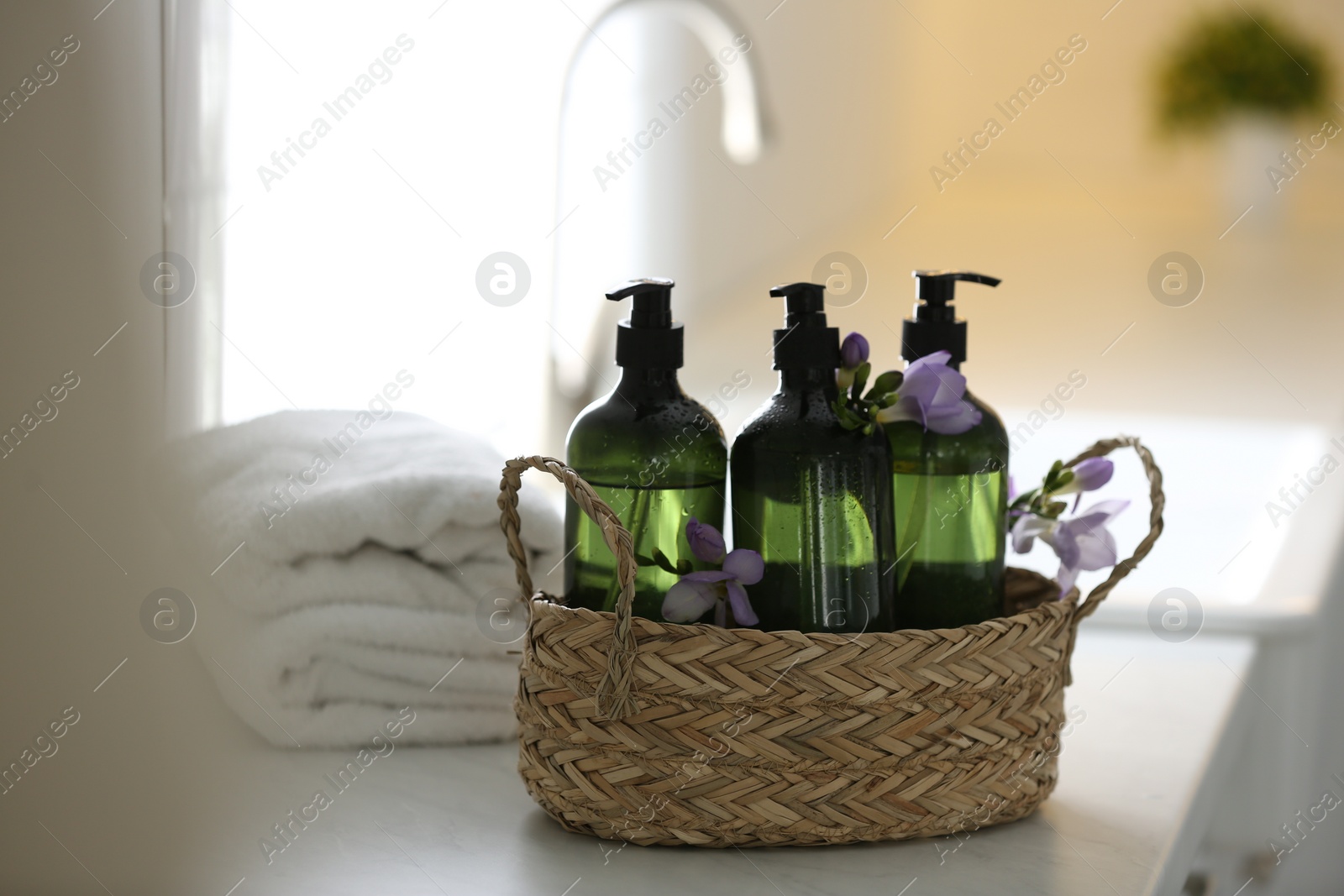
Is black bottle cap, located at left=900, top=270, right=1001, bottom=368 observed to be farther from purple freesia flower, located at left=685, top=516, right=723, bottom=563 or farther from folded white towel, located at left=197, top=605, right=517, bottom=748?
folded white towel, located at left=197, top=605, right=517, bottom=748

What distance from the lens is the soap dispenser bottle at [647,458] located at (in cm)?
50

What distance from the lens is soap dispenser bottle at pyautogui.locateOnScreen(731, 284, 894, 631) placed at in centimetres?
49

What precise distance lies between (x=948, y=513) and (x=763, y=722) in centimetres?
14

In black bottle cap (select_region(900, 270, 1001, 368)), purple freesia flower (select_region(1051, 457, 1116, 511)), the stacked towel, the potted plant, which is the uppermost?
the potted plant

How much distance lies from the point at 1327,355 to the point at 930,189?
130 cm

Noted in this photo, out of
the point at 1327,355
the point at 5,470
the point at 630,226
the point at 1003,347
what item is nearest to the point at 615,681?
the point at 5,470

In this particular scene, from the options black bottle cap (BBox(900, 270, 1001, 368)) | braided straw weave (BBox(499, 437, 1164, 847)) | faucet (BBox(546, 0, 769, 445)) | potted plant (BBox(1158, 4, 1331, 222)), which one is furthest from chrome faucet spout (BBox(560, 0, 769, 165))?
potted plant (BBox(1158, 4, 1331, 222))

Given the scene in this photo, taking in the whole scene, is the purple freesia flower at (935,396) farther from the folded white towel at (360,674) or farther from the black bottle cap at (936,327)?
the folded white towel at (360,674)

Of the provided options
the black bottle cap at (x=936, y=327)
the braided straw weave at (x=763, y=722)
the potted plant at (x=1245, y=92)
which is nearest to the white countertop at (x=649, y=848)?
the braided straw weave at (x=763, y=722)

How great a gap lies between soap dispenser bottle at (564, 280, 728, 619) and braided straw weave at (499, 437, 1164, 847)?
0.03 meters

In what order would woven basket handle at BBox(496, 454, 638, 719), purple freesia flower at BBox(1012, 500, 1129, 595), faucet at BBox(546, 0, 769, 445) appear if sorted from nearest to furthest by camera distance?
woven basket handle at BBox(496, 454, 638, 719) → purple freesia flower at BBox(1012, 500, 1129, 595) → faucet at BBox(546, 0, 769, 445)

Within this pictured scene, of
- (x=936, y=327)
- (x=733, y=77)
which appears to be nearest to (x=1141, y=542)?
(x=936, y=327)

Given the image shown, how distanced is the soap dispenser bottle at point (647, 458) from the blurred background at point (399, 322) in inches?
7.3

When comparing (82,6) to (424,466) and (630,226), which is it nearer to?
(424,466)
